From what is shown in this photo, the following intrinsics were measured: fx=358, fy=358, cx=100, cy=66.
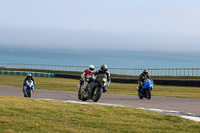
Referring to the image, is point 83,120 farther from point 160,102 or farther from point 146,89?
point 146,89

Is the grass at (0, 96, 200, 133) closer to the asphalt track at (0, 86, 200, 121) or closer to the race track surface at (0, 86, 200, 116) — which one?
the asphalt track at (0, 86, 200, 121)

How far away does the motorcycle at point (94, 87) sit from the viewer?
1538 cm

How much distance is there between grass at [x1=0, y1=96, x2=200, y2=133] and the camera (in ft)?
27.8

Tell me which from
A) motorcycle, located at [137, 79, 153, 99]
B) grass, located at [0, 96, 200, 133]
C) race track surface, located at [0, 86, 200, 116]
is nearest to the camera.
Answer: grass, located at [0, 96, 200, 133]

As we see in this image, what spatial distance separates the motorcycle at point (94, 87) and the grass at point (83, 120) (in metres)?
3.23

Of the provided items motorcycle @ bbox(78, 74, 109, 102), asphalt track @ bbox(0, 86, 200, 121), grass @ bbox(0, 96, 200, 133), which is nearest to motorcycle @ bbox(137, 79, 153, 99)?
asphalt track @ bbox(0, 86, 200, 121)

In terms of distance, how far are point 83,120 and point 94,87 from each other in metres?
6.24

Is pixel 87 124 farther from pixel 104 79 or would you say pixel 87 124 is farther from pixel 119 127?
pixel 104 79

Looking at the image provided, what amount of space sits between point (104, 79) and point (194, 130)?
6926mm

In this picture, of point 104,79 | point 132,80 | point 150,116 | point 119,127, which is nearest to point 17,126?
point 119,127

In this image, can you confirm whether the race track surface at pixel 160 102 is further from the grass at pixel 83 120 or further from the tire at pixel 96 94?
the grass at pixel 83 120

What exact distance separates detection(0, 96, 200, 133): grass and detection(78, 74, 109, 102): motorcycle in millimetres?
3227

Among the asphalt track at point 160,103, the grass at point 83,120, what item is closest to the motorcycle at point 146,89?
the asphalt track at point 160,103

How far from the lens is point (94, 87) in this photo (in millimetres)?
15883
